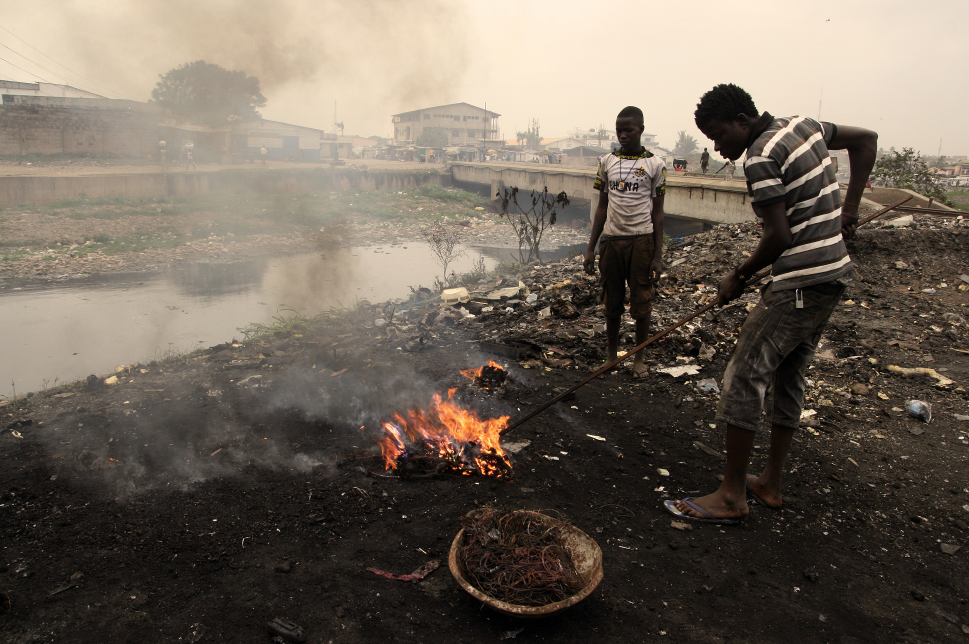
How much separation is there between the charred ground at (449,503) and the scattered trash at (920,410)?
6 centimetres

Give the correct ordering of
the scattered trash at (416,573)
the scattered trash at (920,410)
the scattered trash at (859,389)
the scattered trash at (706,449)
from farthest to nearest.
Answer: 1. the scattered trash at (859,389)
2. the scattered trash at (920,410)
3. the scattered trash at (706,449)
4. the scattered trash at (416,573)

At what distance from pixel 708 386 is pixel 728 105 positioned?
7.64ft

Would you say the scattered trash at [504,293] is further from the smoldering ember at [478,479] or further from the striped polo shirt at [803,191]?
the striped polo shirt at [803,191]

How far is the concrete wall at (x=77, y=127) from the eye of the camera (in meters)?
20.6

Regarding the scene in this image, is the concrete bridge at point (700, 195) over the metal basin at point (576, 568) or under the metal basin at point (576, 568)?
over

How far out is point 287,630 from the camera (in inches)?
73.1

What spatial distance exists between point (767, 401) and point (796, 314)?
1.89 metres

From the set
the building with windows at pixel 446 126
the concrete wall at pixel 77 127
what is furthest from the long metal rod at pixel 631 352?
the building with windows at pixel 446 126

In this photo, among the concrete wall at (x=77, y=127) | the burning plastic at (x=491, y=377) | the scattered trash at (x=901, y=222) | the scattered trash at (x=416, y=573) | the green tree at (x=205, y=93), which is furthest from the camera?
the green tree at (x=205, y=93)

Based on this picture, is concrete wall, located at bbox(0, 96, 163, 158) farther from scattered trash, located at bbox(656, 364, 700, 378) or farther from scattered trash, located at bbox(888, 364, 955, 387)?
scattered trash, located at bbox(888, 364, 955, 387)

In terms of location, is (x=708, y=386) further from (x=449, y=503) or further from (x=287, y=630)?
(x=287, y=630)

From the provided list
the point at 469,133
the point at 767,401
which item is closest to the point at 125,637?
the point at 767,401

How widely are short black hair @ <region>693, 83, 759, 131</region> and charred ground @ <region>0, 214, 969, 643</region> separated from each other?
1856 millimetres

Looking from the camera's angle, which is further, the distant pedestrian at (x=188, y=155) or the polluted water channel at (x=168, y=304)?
the distant pedestrian at (x=188, y=155)
